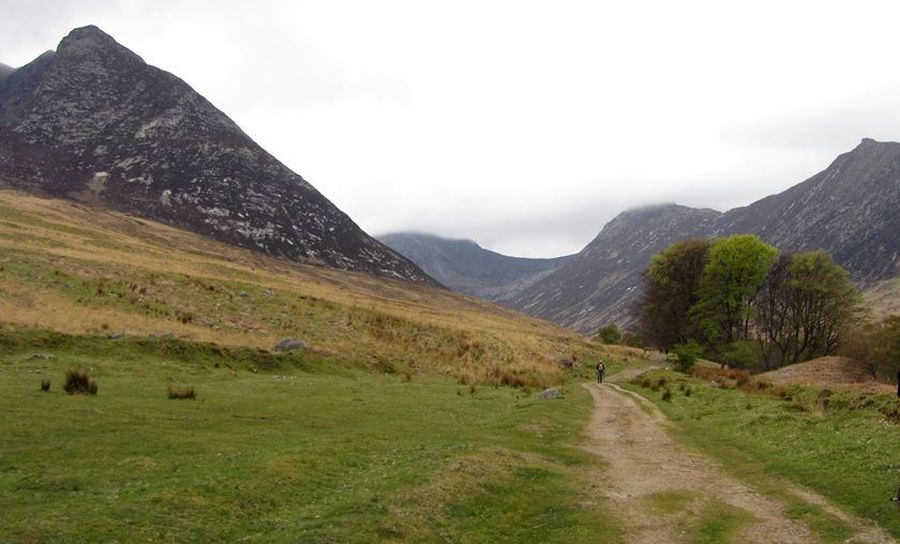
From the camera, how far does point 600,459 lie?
21938 millimetres

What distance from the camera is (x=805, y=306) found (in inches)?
2943

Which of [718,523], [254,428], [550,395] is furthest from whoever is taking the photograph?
[550,395]

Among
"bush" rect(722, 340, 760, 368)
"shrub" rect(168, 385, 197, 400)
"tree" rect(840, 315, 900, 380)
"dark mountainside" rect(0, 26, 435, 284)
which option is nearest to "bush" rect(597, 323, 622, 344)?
"bush" rect(722, 340, 760, 368)

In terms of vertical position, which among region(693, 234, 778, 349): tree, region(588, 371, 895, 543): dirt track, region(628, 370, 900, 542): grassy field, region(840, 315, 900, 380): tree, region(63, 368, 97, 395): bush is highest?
region(693, 234, 778, 349): tree

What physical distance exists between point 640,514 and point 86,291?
46.5 metres

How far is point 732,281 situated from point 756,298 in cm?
725

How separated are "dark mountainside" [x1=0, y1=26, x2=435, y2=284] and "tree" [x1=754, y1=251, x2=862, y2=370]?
102 m

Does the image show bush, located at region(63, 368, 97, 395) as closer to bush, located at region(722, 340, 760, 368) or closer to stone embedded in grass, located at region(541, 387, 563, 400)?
stone embedded in grass, located at region(541, 387, 563, 400)

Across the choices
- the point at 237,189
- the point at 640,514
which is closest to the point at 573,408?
the point at 640,514

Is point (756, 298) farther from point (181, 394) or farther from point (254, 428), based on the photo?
point (254, 428)

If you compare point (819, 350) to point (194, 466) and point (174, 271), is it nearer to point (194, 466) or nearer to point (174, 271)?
point (174, 271)

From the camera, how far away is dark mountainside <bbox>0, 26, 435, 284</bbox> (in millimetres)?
143875

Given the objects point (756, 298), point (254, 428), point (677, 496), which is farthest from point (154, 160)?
point (677, 496)

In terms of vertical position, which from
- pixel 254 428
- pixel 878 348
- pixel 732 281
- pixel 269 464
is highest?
pixel 732 281
